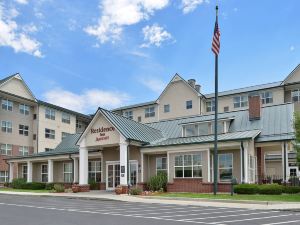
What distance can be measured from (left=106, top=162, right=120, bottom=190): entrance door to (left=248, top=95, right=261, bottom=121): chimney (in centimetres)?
1232

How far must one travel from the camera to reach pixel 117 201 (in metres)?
25.5

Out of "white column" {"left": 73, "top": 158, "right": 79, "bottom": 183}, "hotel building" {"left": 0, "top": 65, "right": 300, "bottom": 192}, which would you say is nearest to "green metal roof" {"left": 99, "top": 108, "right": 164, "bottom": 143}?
"hotel building" {"left": 0, "top": 65, "right": 300, "bottom": 192}

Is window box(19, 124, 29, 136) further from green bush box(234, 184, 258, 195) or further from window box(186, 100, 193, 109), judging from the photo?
green bush box(234, 184, 258, 195)

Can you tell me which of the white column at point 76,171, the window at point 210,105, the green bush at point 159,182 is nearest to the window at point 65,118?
the window at point 210,105

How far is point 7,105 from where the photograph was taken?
56.0 m

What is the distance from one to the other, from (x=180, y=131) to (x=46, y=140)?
29.8 metres

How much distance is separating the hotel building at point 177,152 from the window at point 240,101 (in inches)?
398

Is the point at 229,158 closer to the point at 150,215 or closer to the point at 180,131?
the point at 180,131

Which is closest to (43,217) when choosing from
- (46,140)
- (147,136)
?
(147,136)

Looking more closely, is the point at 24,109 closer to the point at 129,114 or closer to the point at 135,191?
the point at 129,114

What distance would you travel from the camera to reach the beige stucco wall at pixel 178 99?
58.3m

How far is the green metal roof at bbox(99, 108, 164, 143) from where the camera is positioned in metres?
33.1

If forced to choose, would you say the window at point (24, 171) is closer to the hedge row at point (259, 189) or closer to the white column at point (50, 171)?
the white column at point (50, 171)

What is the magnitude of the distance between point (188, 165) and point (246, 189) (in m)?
5.72
